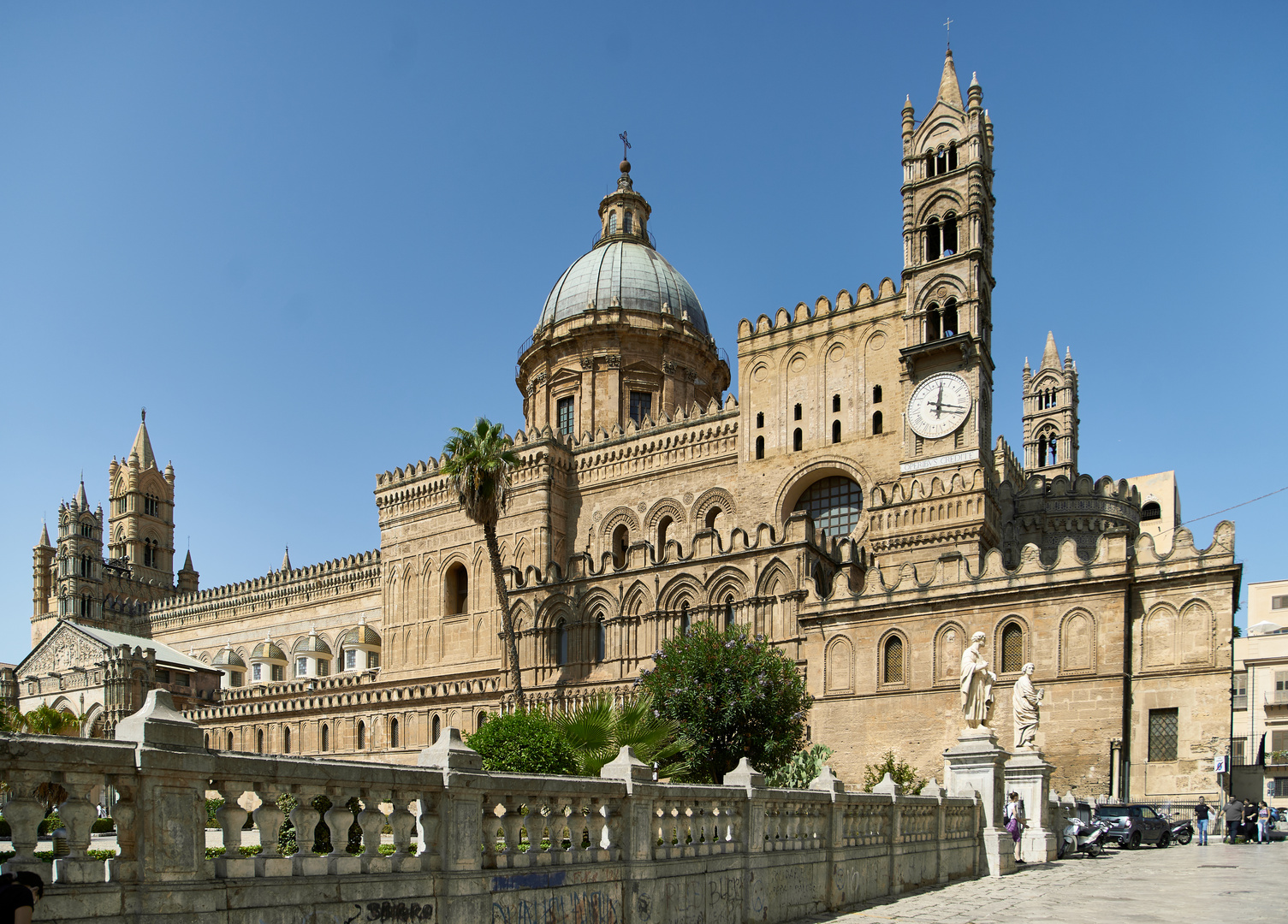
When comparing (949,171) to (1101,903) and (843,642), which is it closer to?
(843,642)

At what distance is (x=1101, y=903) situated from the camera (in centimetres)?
1473

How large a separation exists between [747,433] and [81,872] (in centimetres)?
4128

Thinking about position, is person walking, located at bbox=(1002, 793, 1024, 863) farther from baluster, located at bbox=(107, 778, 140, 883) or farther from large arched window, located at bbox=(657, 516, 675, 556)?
large arched window, located at bbox=(657, 516, 675, 556)

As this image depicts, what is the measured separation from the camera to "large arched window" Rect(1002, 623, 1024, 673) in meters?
33.7

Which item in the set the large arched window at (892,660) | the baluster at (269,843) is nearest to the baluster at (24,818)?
the baluster at (269,843)

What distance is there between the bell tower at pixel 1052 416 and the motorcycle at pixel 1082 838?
4040cm

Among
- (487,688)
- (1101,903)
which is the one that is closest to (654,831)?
(1101,903)

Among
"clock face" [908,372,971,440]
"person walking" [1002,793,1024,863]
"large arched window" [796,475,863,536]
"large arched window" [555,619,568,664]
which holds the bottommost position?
"person walking" [1002,793,1024,863]

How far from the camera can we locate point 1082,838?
2480 centimetres

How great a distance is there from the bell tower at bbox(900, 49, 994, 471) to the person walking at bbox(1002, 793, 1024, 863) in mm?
19707

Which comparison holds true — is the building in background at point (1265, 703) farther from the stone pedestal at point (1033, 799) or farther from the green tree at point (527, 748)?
the green tree at point (527, 748)

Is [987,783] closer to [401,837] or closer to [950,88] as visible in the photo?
[401,837]

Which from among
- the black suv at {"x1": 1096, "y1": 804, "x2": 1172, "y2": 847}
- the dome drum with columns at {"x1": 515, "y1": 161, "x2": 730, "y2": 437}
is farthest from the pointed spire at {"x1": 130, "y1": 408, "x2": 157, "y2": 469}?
the black suv at {"x1": 1096, "y1": 804, "x2": 1172, "y2": 847}

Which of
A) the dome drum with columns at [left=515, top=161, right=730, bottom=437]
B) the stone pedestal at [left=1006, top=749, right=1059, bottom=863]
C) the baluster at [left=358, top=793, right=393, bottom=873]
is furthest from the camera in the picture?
the dome drum with columns at [left=515, top=161, right=730, bottom=437]
